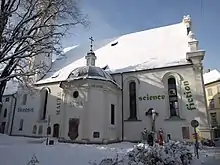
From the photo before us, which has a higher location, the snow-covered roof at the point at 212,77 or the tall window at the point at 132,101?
the snow-covered roof at the point at 212,77

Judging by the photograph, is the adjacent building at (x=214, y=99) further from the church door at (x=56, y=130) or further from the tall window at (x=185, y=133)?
the church door at (x=56, y=130)

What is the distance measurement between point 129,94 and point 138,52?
603 centimetres

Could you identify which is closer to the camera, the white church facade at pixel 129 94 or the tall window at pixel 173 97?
the white church facade at pixel 129 94

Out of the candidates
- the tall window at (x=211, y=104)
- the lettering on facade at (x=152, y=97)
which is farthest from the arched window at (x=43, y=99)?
the tall window at (x=211, y=104)

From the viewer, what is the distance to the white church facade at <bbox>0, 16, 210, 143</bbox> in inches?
801

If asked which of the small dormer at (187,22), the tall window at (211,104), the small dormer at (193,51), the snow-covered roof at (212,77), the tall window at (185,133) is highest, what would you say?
the small dormer at (187,22)

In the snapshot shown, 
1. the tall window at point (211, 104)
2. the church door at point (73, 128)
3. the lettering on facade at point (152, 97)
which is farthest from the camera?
the tall window at point (211, 104)

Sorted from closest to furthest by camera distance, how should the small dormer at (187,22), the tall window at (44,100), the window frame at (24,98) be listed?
the small dormer at (187,22) < the tall window at (44,100) < the window frame at (24,98)

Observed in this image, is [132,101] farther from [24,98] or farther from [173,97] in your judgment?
[24,98]

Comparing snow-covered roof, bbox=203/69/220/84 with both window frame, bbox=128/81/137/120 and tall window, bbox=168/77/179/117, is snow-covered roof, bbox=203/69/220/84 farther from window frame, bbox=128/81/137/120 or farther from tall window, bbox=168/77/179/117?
window frame, bbox=128/81/137/120

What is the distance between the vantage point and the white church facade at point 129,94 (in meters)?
20.3

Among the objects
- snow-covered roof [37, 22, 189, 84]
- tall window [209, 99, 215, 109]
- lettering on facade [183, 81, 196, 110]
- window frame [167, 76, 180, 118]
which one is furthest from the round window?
tall window [209, 99, 215, 109]

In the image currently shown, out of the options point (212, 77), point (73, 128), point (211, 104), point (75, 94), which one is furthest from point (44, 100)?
point (212, 77)

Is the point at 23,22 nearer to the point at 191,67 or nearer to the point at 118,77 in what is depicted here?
the point at 118,77
